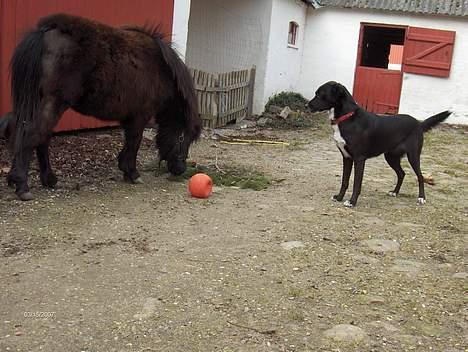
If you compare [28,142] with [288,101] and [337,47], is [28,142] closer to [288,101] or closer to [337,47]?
[288,101]

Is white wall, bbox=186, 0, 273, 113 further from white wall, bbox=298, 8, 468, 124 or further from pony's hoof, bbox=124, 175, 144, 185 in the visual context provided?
pony's hoof, bbox=124, 175, 144, 185

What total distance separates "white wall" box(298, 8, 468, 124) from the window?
3.13 feet

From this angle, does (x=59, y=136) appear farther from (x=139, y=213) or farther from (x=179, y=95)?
(x=139, y=213)

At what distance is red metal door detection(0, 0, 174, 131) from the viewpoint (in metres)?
7.30

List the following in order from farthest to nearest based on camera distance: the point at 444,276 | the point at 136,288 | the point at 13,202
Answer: the point at 13,202, the point at 444,276, the point at 136,288

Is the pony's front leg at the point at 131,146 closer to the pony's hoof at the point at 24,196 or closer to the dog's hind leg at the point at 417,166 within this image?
the pony's hoof at the point at 24,196

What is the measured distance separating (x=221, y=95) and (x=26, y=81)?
22.0ft

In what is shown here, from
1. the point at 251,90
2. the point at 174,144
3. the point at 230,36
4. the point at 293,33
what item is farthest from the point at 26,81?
the point at 293,33

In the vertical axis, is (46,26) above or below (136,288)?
above

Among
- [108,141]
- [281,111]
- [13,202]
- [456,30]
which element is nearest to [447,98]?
[456,30]

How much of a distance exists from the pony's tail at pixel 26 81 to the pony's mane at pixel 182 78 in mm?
1488

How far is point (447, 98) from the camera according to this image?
16.7m

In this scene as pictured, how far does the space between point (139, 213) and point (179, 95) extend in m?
1.85

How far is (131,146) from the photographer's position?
21.1 ft
